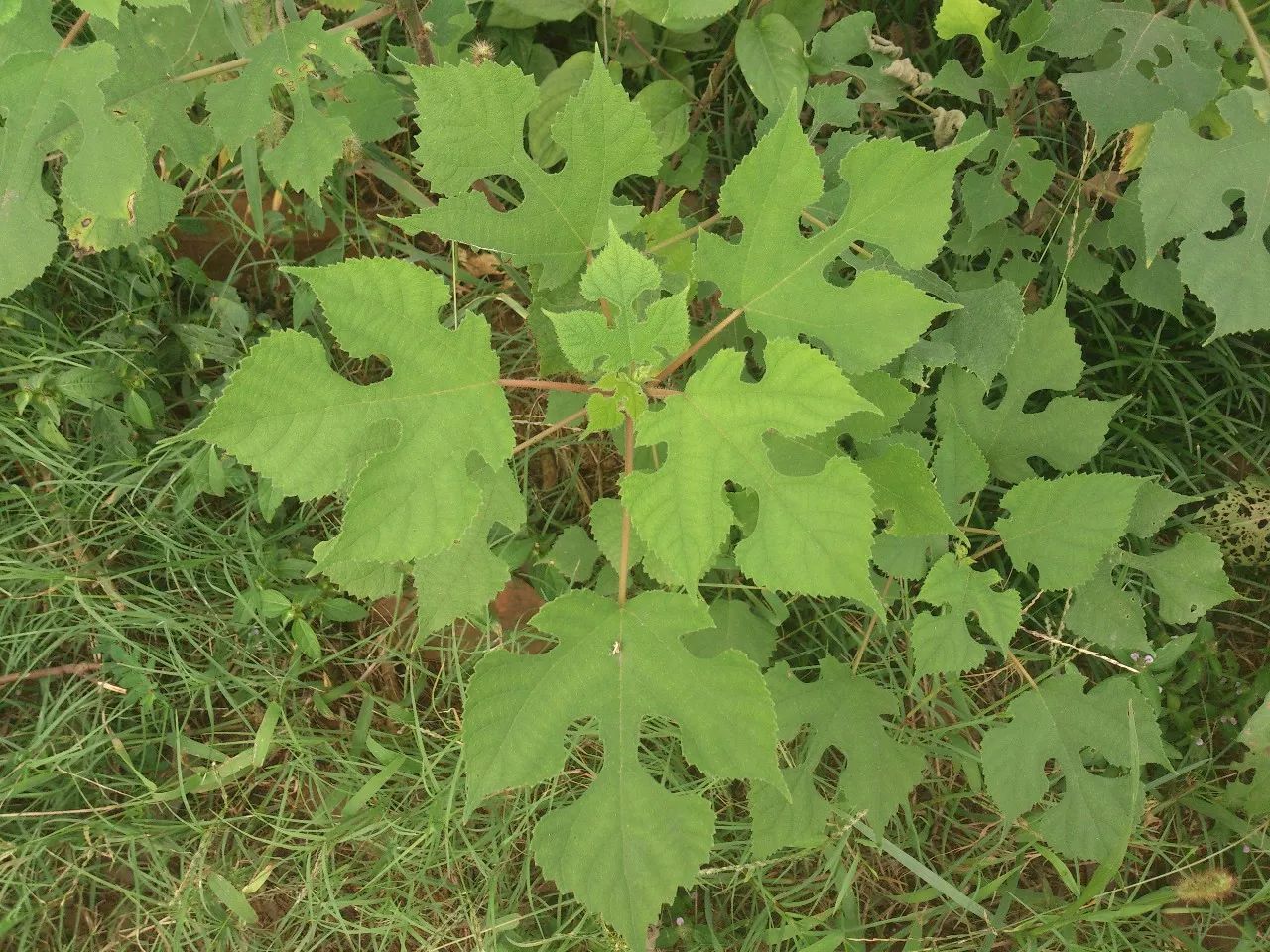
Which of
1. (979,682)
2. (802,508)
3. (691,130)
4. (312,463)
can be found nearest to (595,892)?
(802,508)

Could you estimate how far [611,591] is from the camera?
2.64 metres

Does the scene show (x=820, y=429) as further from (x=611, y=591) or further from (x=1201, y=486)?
(x=1201, y=486)

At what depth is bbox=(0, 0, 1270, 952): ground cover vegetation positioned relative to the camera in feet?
6.73

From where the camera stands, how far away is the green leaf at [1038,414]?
8.07 feet

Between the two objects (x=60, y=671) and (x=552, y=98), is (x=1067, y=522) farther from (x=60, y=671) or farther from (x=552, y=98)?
(x=60, y=671)

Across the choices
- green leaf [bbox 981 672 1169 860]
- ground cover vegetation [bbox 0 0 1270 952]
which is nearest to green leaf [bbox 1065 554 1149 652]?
ground cover vegetation [bbox 0 0 1270 952]

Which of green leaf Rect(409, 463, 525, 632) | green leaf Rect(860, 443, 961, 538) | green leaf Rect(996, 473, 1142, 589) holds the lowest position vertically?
green leaf Rect(409, 463, 525, 632)

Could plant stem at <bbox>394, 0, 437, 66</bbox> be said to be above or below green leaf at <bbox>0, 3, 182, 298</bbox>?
above

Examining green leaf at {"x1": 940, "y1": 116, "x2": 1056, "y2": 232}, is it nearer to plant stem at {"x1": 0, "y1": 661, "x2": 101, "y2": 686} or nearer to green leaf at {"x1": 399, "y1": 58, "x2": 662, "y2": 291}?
green leaf at {"x1": 399, "y1": 58, "x2": 662, "y2": 291}

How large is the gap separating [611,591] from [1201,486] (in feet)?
6.23

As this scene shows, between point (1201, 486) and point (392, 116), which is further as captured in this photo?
point (1201, 486)

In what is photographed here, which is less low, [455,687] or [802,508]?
[802,508]

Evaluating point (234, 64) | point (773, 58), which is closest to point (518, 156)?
point (234, 64)

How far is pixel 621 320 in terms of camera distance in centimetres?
169
